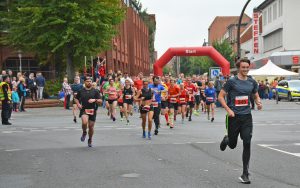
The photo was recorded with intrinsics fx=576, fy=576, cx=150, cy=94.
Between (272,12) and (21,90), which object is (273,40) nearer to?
(272,12)

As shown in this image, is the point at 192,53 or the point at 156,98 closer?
the point at 156,98

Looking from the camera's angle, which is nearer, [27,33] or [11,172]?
[11,172]

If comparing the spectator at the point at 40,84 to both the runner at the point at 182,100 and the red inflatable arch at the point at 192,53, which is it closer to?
the red inflatable arch at the point at 192,53

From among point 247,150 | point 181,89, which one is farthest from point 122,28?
point 247,150

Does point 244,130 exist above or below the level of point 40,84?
below

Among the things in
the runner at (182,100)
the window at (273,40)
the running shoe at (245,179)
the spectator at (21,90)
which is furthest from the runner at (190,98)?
the window at (273,40)

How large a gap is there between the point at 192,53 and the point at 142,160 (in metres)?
32.1

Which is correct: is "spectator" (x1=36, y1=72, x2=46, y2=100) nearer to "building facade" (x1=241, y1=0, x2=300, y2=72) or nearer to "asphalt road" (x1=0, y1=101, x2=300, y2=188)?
"asphalt road" (x1=0, y1=101, x2=300, y2=188)

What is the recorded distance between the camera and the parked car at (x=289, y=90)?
131 ft

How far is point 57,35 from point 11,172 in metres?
26.8

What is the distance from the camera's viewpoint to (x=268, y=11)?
74312mm

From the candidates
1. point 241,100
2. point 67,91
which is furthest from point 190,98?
point 241,100

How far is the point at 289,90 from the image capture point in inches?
1580

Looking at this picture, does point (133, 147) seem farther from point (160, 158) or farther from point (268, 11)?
point (268, 11)
